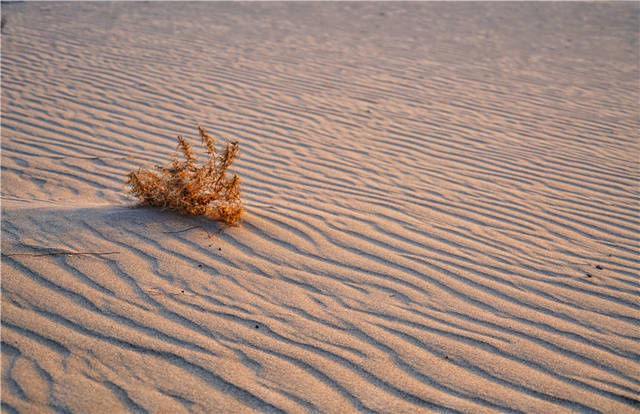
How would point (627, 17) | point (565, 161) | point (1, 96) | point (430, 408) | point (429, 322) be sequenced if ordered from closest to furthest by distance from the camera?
1. point (430, 408)
2. point (429, 322)
3. point (565, 161)
4. point (1, 96)
5. point (627, 17)

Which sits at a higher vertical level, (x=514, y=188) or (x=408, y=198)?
(x=514, y=188)

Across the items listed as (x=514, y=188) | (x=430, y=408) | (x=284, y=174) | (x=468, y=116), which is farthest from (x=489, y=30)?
(x=430, y=408)

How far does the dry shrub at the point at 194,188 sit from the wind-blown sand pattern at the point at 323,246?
0.35 feet

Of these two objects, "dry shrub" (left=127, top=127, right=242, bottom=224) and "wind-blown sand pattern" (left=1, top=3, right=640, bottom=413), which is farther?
"dry shrub" (left=127, top=127, right=242, bottom=224)

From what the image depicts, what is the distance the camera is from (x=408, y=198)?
3.72 m

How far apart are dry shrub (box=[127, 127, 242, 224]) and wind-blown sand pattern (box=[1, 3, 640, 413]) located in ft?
0.35

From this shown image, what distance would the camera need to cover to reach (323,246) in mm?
2936

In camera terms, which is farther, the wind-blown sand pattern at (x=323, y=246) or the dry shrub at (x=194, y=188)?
the dry shrub at (x=194, y=188)

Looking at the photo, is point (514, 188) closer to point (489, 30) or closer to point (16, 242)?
point (16, 242)

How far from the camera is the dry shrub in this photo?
9.62 ft

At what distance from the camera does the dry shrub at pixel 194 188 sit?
2.93 metres

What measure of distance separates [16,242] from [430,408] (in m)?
2.35

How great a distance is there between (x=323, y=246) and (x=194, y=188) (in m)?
0.91

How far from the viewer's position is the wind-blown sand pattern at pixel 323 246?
2004 mm
